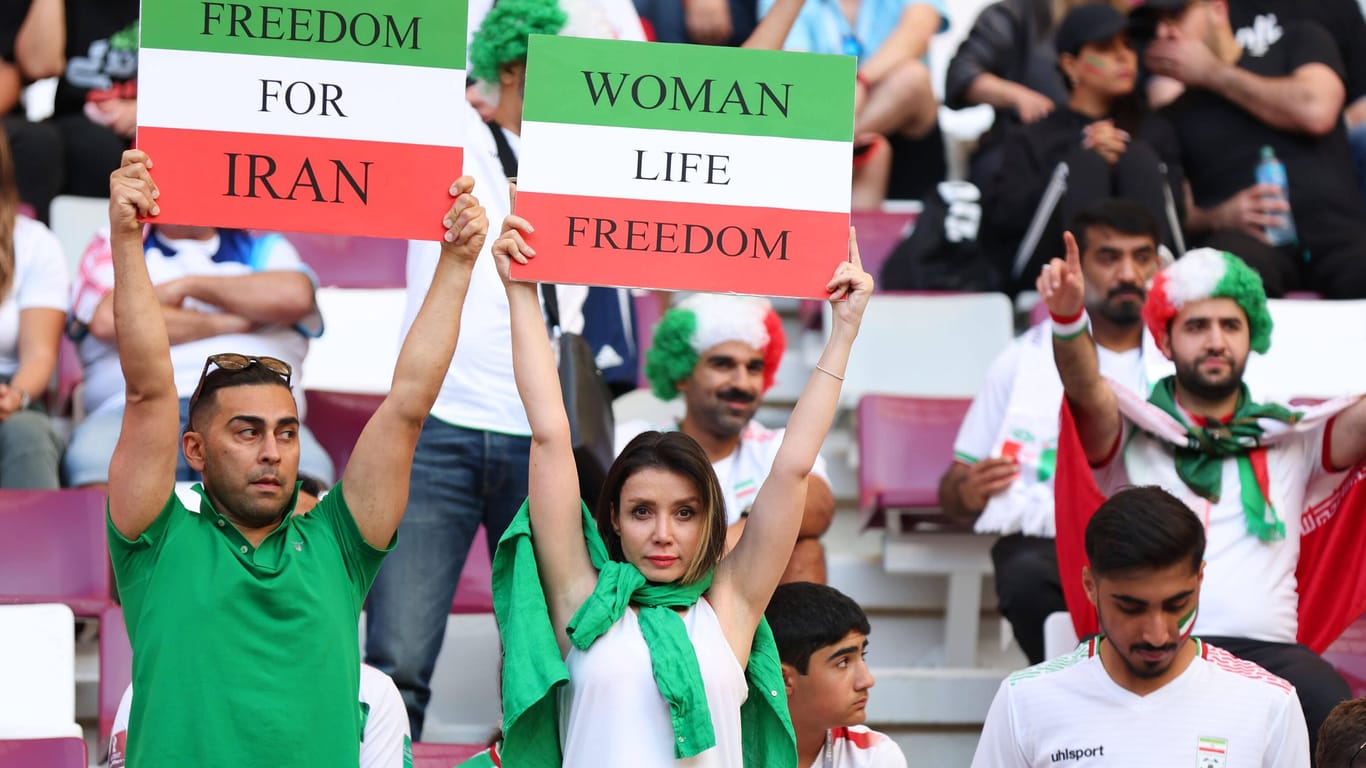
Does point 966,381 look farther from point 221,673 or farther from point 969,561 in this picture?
point 221,673

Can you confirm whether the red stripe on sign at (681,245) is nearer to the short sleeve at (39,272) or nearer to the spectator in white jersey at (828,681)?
the spectator in white jersey at (828,681)

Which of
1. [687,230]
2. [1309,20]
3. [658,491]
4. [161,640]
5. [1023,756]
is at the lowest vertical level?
[1023,756]

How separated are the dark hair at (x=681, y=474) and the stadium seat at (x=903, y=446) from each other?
2.13 m

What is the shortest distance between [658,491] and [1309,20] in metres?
4.47

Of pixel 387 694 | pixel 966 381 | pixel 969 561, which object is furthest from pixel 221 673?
pixel 966 381

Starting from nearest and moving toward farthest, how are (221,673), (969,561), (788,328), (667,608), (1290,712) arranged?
(221,673) < (667,608) < (1290,712) < (969,561) < (788,328)

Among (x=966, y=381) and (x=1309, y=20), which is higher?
(x=1309, y=20)

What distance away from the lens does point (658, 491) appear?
312 cm

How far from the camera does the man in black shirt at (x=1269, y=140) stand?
6238mm

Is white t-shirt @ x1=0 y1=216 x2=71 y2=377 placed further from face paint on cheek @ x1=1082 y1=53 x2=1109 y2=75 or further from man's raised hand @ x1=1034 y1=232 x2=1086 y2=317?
face paint on cheek @ x1=1082 y1=53 x2=1109 y2=75

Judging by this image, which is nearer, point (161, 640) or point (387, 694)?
point (161, 640)

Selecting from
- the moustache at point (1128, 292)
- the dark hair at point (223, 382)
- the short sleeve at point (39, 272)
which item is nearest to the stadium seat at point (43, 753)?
the dark hair at point (223, 382)

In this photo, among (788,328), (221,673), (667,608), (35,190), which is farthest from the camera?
(788,328)

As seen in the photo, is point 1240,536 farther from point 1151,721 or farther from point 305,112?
point 305,112
